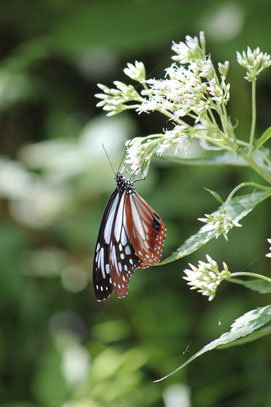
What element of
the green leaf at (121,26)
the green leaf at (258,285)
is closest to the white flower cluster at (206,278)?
the green leaf at (258,285)

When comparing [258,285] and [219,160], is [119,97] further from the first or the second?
[258,285]

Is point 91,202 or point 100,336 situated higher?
point 91,202

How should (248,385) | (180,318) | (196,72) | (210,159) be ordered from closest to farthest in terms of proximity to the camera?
(196,72) < (210,159) < (248,385) < (180,318)

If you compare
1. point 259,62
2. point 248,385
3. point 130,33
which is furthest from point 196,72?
point 130,33

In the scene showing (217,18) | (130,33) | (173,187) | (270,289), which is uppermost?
(130,33)

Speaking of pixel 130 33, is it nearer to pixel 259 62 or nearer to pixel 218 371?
pixel 218 371

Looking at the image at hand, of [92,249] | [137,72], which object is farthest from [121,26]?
[137,72]

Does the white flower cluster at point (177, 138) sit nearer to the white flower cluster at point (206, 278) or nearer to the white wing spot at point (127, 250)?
the white flower cluster at point (206, 278)

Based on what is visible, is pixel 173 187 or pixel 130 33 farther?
pixel 130 33
